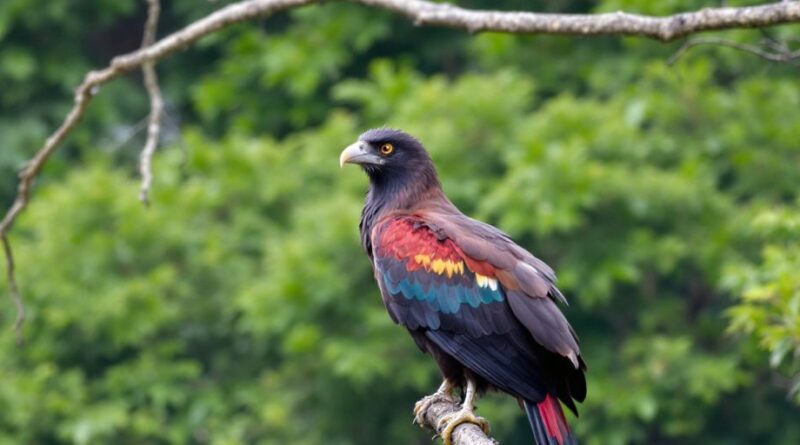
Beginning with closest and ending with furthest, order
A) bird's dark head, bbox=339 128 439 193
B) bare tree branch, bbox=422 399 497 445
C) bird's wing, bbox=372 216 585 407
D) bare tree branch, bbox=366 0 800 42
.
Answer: bare tree branch, bbox=422 399 497 445 → bare tree branch, bbox=366 0 800 42 → bird's wing, bbox=372 216 585 407 → bird's dark head, bbox=339 128 439 193

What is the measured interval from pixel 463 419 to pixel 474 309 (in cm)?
46

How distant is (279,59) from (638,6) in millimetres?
4285

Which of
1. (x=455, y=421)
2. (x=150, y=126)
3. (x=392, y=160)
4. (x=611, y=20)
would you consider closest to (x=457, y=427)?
(x=455, y=421)

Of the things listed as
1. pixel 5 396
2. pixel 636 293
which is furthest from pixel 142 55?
pixel 636 293

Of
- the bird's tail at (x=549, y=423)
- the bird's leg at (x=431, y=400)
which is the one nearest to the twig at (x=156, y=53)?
the bird's leg at (x=431, y=400)

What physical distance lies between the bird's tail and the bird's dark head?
1.17 m

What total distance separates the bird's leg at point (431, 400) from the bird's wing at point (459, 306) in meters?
0.22

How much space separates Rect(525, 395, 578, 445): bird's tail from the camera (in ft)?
17.0

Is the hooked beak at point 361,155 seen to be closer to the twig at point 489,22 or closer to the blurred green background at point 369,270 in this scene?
the twig at point 489,22

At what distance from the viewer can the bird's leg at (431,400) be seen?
5633mm

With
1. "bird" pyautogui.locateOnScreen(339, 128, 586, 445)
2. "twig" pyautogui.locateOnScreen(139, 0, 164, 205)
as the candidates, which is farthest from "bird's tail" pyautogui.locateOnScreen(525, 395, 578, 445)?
"twig" pyautogui.locateOnScreen(139, 0, 164, 205)

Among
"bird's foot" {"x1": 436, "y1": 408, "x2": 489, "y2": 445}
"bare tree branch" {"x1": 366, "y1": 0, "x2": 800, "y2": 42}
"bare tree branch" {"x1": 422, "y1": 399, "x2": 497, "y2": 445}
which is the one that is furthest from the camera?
"bird's foot" {"x1": 436, "y1": 408, "x2": 489, "y2": 445}

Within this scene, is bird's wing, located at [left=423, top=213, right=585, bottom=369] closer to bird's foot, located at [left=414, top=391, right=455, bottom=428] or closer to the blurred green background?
bird's foot, located at [left=414, top=391, right=455, bottom=428]

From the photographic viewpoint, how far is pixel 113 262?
1235cm
